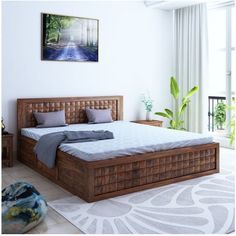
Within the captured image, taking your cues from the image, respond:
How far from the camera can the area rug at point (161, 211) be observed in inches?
110

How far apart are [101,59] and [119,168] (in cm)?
283

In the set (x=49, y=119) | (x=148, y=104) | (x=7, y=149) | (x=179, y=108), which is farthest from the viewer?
(x=179, y=108)

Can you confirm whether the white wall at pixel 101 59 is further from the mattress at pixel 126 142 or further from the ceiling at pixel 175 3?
the mattress at pixel 126 142

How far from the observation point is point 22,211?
2.70m

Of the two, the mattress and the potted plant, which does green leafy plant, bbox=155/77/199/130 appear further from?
the mattress

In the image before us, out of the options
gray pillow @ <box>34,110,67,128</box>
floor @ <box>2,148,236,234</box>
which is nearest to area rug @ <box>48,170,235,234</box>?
floor @ <box>2,148,236,234</box>

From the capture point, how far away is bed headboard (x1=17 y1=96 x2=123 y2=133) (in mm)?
5141

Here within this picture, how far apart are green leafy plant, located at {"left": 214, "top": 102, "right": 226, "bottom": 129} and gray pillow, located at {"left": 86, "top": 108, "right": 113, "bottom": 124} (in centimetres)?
208

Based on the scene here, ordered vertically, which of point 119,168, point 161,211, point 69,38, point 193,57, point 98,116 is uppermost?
point 69,38

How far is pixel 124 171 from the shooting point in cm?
364

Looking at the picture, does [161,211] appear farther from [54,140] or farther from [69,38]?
[69,38]

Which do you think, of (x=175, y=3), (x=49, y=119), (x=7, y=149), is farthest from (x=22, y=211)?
(x=175, y=3)

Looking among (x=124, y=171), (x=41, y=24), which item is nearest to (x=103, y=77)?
(x=41, y=24)

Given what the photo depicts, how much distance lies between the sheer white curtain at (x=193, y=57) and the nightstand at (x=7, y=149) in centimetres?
339
